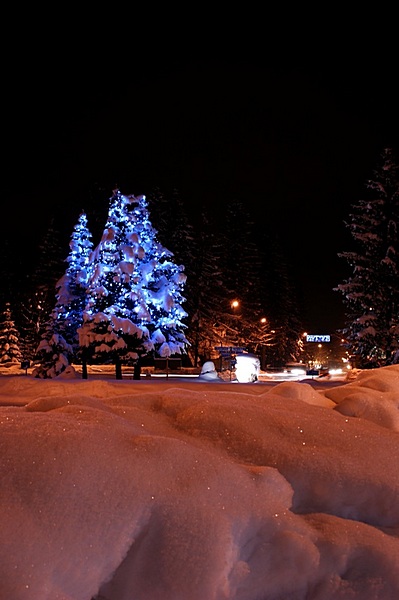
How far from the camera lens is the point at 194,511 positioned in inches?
115

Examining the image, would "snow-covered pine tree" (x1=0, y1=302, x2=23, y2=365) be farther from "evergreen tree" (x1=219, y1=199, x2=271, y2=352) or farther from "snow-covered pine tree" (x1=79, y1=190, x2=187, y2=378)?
"snow-covered pine tree" (x1=79, y1=190, x2=187, y2=378)

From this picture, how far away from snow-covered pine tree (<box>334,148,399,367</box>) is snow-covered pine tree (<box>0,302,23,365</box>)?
35428 millimetres

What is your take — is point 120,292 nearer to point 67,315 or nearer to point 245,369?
point 67,315

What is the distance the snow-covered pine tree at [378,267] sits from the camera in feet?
98.2

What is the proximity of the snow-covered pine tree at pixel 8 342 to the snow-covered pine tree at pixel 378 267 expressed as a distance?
1395 inches

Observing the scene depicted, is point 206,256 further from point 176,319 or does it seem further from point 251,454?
point 251,454

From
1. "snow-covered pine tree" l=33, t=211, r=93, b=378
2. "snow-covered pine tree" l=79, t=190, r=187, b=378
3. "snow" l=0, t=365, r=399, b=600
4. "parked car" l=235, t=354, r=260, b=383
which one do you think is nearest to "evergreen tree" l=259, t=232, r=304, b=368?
"parked car" l=235, t=354, r=260, b=383

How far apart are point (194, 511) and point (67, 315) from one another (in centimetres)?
3193

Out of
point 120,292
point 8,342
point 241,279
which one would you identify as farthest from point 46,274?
point 120,292

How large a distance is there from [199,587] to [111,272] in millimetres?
26303

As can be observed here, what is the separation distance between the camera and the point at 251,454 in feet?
12.6

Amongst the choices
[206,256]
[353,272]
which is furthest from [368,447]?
[206,256]

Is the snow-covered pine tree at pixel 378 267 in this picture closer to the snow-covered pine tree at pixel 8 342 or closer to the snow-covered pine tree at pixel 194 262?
the snow-covered pine tree at pixel 194 262

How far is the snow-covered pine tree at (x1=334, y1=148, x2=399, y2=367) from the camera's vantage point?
29.9 meters
